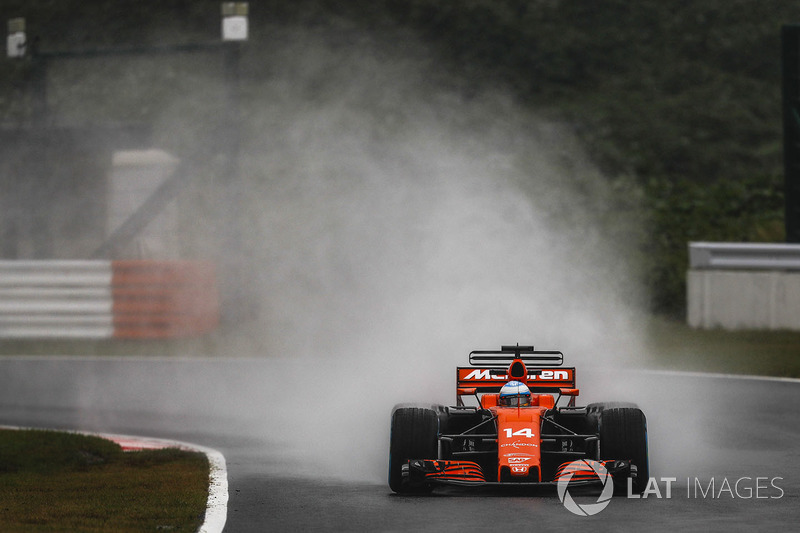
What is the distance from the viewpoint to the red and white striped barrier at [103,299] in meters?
22.0

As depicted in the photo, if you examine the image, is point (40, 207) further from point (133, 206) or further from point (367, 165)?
point (367, 165)

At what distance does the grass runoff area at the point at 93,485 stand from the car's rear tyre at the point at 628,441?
8.17 ft

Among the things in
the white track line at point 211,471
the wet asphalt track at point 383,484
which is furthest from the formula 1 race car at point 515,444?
the white track line at point 211,471

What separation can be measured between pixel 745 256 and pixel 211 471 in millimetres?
11512

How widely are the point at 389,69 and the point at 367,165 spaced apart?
270 inches

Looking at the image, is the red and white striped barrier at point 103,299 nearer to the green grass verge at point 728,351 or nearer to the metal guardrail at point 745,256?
the green grass verge at point 728,351

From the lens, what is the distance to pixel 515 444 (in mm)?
9109

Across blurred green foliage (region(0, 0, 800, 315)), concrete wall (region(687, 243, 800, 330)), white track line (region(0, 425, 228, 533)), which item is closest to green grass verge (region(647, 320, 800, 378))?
concrete wall (region(687, 243, 800, 330))

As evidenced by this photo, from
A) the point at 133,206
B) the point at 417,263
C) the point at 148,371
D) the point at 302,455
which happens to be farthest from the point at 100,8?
the point at 302,455

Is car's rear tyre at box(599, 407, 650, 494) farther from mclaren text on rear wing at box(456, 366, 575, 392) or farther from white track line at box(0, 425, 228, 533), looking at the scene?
white track line at box(0, 425, 228, 533)

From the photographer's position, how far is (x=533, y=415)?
30.7ft

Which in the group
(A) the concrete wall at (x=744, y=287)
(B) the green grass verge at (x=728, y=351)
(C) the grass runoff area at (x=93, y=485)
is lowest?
(C) the grass runoff area at (x=93, y=485)

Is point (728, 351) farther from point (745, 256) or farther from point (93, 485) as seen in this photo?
point (93, 485)

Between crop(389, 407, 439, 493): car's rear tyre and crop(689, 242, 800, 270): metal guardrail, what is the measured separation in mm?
11194
